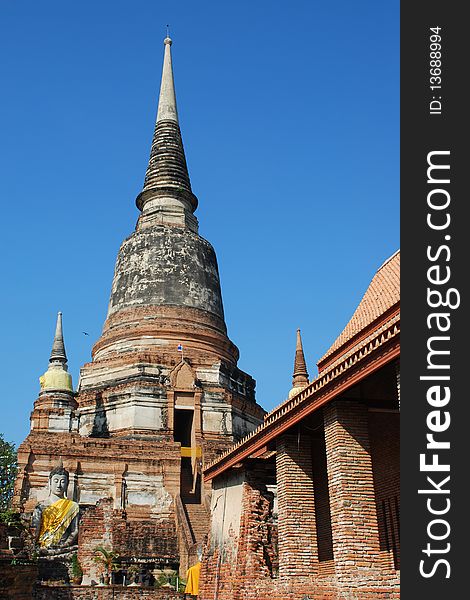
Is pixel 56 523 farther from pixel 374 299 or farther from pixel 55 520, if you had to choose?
pixel 374 299

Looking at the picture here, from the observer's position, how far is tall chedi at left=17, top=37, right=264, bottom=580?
23.9m

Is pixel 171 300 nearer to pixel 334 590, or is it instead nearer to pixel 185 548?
pixel 185 548

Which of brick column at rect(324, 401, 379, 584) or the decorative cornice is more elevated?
the decorative cornice

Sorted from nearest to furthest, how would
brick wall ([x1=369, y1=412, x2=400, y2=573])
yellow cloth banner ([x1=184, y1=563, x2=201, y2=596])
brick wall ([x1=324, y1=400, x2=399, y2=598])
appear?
brick wall ([x1=324, y1=400, x2=399, y2=598]), brick wall ([x1=369, y1=412, x2=400, y2=573]), yellow cloth banner ([x1=184, y1=563, x2=201, y2=596])

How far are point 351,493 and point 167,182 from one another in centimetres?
2605

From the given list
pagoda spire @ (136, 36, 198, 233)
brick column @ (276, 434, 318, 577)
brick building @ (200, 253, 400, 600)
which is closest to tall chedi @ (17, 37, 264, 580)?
pagoda spire @ (136, 36, 198, 233)

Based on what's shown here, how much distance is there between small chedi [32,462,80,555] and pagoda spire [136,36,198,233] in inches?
565

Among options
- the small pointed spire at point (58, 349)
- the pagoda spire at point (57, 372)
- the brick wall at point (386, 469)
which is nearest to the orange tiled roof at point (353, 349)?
the brick wall at point (386, 469)

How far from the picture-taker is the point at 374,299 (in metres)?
15.3

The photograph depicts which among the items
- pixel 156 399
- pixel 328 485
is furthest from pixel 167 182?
Answer: pixel 328 485

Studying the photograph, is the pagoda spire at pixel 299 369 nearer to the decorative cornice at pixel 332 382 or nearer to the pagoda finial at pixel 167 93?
the pagoda finial at pixel 167 93

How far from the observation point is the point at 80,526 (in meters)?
22.1

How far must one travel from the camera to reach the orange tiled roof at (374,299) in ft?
46.8

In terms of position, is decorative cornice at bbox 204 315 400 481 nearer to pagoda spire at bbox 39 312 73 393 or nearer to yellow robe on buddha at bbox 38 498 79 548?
yellow robe on buddha at bbox 38 498 79 548
